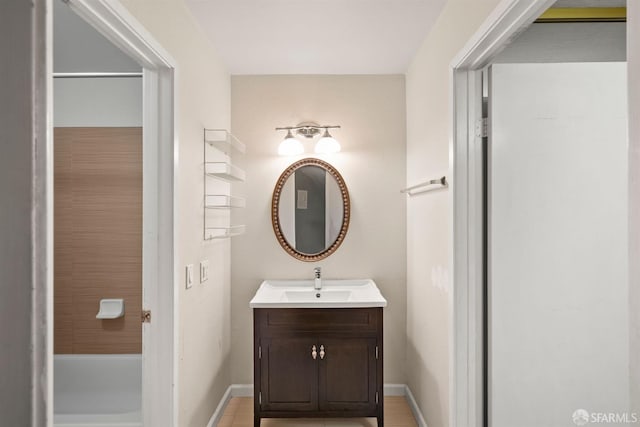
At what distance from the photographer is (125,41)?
5.01ft

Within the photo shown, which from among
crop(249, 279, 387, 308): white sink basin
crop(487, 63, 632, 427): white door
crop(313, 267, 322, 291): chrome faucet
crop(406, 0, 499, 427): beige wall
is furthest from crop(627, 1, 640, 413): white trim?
crop(313, 267, 322, 291): chrome faucet

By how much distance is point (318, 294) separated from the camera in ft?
9.63

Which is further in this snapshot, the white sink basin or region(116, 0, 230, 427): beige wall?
the white sink basin

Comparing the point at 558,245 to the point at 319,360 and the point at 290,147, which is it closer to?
the point at 319,360

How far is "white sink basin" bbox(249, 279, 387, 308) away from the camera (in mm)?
2553

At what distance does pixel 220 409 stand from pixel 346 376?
36.1 inches

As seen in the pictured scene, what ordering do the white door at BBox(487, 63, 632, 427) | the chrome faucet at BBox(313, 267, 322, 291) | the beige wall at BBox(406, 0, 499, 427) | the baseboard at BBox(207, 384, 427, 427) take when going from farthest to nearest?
the chrome faucet at BBox(313, 267, 322, 291) < the baseboard at BBox(207, 384, 427, 427) < the beige wall at BBox(406, 0, 499, 427) < the white door at BBox(487, 63, 632, 427)

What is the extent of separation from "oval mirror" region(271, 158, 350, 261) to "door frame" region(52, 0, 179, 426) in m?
1.32

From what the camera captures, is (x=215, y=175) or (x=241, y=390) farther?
(x=241, y=390)

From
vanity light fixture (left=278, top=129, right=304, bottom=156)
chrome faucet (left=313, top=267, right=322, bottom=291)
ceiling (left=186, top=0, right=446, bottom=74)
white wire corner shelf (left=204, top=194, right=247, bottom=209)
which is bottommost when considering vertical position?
chrome faucet (left=313, top=267, right=322, bottom=291)

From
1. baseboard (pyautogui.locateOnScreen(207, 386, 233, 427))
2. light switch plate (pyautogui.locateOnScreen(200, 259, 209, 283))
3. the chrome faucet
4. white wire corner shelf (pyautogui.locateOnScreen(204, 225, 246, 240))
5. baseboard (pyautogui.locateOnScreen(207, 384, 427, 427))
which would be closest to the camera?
light switch plate (pyautogui.locateOnScreen(200, 259, 209, 283))

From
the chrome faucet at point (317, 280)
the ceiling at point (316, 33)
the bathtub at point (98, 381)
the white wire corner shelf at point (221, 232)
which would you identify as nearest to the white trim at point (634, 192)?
the ceiling at point (316, 33)

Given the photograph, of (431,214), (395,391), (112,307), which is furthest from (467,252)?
(112,307)

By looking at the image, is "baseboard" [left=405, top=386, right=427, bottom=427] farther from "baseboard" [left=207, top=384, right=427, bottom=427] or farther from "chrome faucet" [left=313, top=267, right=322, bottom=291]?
"chrome faucet" [left=313, top=267, right=322, bottom=291]
